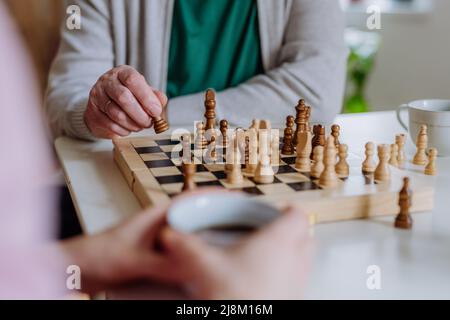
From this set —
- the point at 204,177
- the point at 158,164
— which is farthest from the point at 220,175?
the point at 158,164

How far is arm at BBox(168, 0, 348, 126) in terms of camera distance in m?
1.58

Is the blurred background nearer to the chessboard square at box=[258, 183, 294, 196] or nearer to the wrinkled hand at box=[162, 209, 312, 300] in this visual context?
the chessboard square at box=[258, 183, 294, 196]

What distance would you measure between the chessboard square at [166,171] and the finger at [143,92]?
19 centimetres

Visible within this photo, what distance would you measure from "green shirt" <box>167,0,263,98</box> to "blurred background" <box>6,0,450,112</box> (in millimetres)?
1823

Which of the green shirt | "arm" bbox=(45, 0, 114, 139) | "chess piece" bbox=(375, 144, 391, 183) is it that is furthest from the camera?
the green shirt

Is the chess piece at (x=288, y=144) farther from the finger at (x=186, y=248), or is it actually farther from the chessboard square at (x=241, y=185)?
the finger at (x=186, y=248)

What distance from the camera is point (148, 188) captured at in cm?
91

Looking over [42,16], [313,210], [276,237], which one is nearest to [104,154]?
[313,210]

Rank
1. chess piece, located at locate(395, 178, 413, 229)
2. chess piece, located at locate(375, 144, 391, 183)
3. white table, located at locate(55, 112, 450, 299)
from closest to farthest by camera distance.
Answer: white table, located at locate(55, 112, 450, 299), chess piece, located at locate(395, 178, 413, 229), chess piece, located at locate(375, 144, 391, 183)

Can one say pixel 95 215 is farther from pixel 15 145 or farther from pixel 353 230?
pixel 353 230

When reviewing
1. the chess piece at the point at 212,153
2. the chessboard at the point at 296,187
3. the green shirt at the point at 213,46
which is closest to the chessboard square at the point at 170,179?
the chessboard at the point at 296,187

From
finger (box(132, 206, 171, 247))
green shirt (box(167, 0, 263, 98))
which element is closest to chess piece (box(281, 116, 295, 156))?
finger (box(132, 206, 171, 247))

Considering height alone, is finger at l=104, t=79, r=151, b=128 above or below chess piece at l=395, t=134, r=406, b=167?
above

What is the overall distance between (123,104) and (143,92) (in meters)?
0.05
